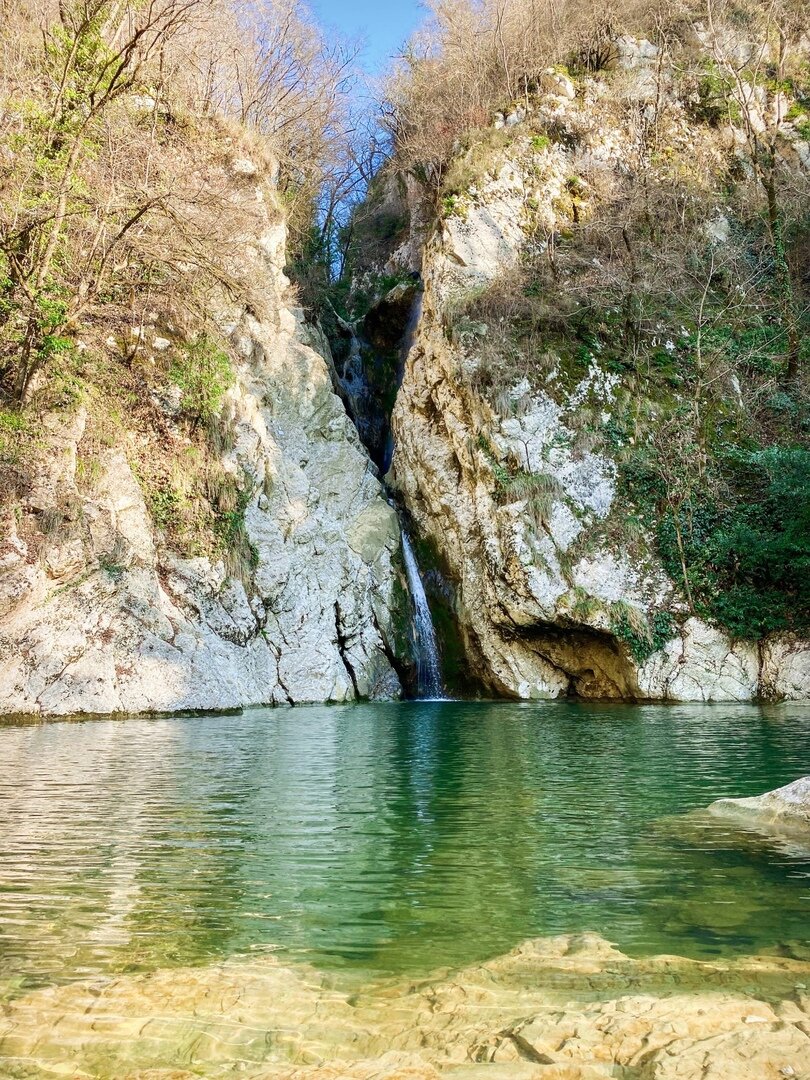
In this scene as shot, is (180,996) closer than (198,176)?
Yes

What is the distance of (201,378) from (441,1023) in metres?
18.3

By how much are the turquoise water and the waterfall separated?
1145 centimetres

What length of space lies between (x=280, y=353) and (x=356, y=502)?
5335 mm

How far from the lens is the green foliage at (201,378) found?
62.4ft

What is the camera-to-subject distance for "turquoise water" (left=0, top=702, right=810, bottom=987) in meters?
3.35

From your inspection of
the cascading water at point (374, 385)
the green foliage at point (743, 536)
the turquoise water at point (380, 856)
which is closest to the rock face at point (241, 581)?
the cascading water at point (374, 385)

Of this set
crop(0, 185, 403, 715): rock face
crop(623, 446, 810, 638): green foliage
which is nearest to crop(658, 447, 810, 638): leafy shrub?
crop(623, 446, 810, 638): green foliage

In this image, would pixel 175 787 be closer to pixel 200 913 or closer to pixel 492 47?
pixel 200 913

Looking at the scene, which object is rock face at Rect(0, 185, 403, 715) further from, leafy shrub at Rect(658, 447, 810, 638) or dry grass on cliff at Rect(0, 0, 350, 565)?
leafy shrub at Rect(658, 447, 810, 638)

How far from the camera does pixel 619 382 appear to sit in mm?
20859

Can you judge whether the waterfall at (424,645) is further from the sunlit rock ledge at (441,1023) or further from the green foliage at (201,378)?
the sunlit rock ledge at (441,1023)

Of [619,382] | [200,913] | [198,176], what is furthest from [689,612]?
[198,176]

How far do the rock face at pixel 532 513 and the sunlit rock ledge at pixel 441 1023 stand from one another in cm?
1531

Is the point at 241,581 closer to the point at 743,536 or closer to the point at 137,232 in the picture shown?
the point at 137,232
